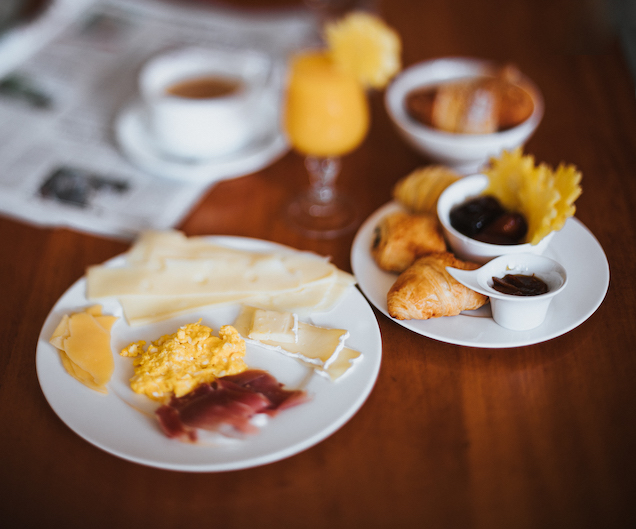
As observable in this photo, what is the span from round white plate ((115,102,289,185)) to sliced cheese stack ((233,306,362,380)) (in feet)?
1.49

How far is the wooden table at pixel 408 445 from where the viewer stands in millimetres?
643

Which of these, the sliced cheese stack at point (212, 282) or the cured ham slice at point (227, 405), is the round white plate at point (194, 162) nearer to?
the sliced cheese stack at point (212, 282)

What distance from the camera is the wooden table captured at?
643mm

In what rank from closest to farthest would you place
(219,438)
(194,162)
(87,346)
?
1. (219,438)
2. (87,346)
3. (194,162)

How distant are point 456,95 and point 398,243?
421 mm

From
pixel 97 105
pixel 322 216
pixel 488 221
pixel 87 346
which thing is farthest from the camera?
pixel 97 105

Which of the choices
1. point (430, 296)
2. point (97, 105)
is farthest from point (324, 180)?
point (97, 105)

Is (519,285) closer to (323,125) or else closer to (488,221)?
(488,221)

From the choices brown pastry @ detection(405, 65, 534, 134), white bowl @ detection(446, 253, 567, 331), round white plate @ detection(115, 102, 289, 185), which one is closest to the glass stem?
round white plate @ detection(115, 102, 289, 185)

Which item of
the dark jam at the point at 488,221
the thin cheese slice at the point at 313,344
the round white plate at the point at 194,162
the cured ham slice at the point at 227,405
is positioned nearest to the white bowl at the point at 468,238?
the dark jam at the point at 488,221

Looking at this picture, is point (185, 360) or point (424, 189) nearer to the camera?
point (185, 360)

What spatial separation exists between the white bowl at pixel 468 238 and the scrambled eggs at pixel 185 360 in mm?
364

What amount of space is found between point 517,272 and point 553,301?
8cm

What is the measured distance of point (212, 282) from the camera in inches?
34.9
